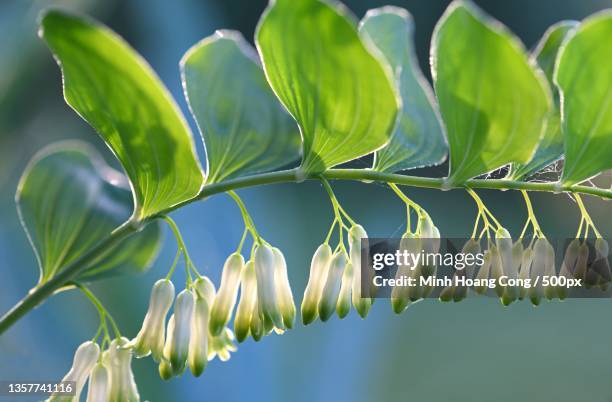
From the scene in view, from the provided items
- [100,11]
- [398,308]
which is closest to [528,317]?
[100,11]

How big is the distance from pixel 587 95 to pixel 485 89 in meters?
0.08

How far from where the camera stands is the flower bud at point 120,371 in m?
0.49

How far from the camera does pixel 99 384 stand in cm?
49

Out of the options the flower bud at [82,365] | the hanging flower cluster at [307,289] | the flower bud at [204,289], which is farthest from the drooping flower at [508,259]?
the flower bud at [82,365]

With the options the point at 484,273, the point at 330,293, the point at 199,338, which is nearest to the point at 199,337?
the point at 199,338

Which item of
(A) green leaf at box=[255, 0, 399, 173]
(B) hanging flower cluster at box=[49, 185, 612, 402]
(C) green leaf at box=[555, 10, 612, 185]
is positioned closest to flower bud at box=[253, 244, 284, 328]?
(B) hanging flower cluster at box=[49, 185, 612, 402]

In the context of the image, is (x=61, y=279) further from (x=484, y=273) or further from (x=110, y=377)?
(x=484, y=273)

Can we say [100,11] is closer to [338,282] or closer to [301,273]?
[301,273]

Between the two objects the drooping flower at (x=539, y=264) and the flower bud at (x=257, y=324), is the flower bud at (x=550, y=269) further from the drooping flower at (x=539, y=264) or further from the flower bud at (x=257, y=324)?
the flower bud at (x=257, y=324)

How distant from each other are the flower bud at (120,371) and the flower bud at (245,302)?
0.32 ft

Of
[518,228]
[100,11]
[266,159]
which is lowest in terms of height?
[266,159]

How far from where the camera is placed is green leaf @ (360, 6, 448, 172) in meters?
0.45

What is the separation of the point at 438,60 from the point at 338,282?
0.18 m

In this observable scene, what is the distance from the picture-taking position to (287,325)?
0.45 meters
